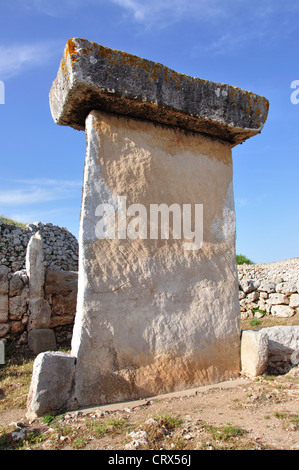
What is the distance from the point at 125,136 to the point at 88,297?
1.54 metres

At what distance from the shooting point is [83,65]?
3.05 metres

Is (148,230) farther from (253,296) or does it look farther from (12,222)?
(12,222)

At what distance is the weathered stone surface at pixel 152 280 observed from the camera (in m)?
3.10

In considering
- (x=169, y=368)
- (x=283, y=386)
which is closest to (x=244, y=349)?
(x=283, y=386)

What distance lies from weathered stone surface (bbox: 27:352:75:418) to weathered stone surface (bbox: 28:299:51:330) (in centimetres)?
336

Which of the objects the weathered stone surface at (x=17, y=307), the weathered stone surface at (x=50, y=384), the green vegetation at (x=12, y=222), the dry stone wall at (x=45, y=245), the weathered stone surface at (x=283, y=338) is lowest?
the weathered stone surface at (x=50, y=384)

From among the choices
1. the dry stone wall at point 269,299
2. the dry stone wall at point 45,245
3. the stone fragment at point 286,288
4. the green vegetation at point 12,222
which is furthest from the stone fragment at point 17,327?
the green vegetation at point 12,222

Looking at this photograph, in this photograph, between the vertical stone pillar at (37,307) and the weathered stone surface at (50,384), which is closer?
the weathered stone surface at (50,384)

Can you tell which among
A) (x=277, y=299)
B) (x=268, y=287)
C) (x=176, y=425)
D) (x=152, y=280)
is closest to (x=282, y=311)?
(x=277, y=299)

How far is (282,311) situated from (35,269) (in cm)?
498

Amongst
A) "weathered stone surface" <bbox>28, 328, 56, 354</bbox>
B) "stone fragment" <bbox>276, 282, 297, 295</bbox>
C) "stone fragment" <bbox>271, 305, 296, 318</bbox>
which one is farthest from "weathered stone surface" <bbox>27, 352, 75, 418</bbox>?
"stone fragment" <bbox>276, 282, 297, 295</bbox>

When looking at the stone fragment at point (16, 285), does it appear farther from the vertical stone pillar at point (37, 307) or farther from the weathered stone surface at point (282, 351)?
the weathered stone surface at point (282, 351)

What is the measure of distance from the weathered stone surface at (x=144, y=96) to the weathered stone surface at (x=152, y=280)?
0.17m
